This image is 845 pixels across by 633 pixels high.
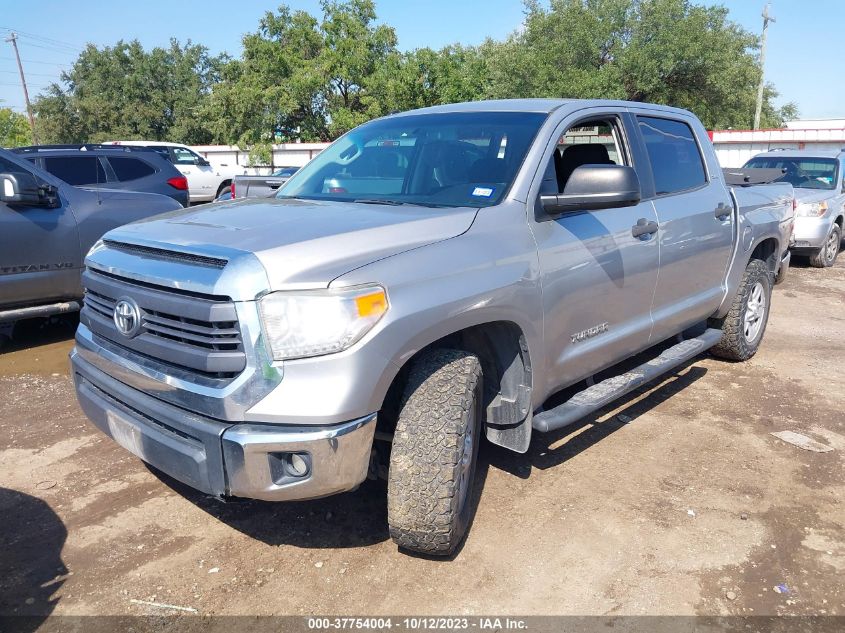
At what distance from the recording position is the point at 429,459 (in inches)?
106

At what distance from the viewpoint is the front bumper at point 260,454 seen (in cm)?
243

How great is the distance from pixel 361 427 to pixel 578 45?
105ft

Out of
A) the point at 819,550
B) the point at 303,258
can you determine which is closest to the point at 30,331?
the point at 303,258

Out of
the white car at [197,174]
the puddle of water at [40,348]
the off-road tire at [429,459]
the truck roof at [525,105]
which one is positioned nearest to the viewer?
the off-road tire at [429,459]

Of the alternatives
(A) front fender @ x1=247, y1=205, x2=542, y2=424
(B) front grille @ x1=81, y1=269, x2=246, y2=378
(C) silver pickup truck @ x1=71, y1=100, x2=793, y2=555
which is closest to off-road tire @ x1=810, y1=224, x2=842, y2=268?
(C) silver pickup truck @ x1=71, y1=100, x2=793, y2=555

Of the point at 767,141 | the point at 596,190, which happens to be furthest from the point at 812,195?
the point at 767,141

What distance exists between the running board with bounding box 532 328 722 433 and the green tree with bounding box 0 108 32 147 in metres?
55.7

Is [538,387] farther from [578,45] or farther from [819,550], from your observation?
[578,45]

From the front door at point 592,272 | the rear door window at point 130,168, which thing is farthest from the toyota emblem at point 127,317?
the rear door window at point 130,168

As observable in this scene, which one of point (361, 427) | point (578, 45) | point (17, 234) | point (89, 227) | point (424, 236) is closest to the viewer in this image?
point (361, 427)

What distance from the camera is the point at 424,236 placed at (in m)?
2.81

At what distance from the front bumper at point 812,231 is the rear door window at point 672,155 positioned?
698 cm

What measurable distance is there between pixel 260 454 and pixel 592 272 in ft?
6.25

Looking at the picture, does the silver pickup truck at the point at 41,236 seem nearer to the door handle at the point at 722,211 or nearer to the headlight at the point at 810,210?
the door handle at the point at 722,211
